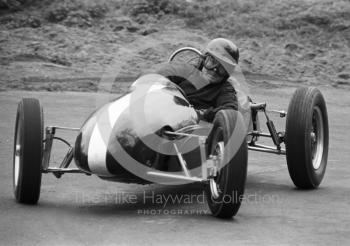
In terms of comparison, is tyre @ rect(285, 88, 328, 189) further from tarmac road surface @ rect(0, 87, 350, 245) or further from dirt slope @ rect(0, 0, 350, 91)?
dirt slope @ rect(0, 0, 350, 91)

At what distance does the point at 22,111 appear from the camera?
853 cm

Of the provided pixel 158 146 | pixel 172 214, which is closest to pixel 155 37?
pixel 158 146

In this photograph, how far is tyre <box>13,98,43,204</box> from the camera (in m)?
8.19

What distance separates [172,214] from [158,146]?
0.58 metres

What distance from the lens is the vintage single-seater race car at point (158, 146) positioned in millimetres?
7668

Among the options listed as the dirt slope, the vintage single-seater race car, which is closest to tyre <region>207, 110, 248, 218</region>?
the vintage single-seater race car

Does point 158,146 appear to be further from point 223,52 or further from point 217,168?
point 223,52

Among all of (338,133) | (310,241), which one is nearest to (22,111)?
(310,241)

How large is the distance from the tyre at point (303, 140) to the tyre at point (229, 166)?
4.63 feet

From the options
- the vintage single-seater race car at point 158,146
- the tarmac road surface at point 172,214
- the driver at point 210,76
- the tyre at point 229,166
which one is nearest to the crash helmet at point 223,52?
the driver at point 210,76

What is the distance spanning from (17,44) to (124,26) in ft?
8.40

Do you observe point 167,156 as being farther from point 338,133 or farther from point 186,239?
point 338,133

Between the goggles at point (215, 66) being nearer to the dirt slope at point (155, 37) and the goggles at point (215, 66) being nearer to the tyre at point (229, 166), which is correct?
the tyre at point (229, 166)

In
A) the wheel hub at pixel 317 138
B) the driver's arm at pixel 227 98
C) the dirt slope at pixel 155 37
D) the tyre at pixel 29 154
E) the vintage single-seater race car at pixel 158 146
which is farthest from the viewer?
the dirt slope at pixel 155 37
